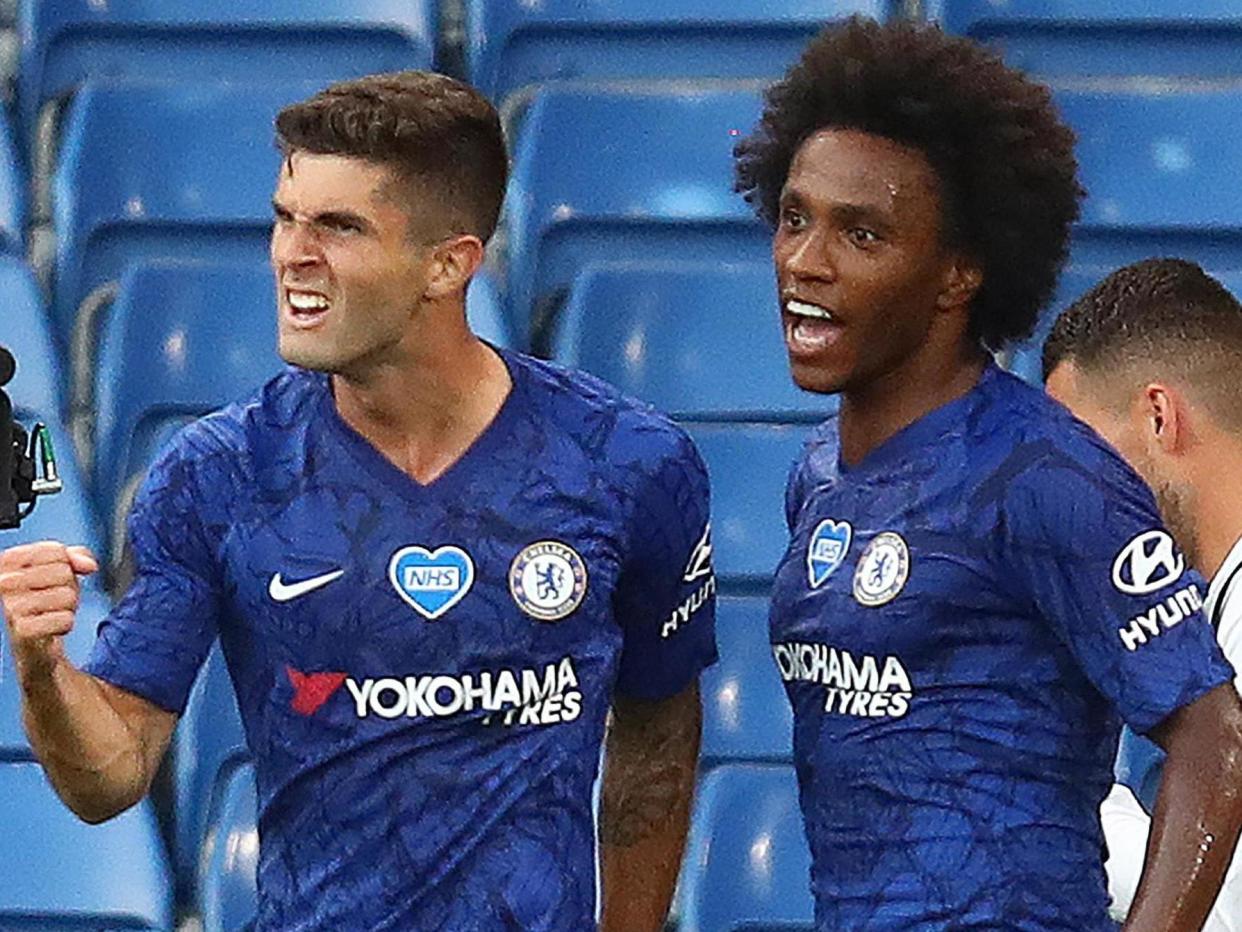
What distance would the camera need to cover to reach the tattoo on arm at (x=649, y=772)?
3922 mm

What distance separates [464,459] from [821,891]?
66 centimetres

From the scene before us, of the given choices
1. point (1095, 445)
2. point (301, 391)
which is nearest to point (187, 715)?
point (301, 391)

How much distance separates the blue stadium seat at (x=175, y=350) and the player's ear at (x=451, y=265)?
163 cm

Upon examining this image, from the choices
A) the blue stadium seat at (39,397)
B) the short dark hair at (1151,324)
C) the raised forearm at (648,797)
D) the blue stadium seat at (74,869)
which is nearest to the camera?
the raised forearm at (648,797)


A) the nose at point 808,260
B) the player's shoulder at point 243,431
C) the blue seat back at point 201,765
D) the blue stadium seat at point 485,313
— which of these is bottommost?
the blue seat back at point 201,765

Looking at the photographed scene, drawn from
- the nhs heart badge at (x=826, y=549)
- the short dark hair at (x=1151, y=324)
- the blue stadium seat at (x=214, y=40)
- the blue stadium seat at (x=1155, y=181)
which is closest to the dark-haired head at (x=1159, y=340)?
the short dark hair at (x=1151, y=324)

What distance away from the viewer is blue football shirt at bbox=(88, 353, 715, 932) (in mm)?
3506

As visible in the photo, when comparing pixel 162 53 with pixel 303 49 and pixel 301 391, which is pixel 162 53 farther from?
pixel 301 391

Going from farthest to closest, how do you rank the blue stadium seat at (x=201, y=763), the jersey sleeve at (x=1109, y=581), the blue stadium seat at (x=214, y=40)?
the blue stadium seat at (x=214, y=40) < the blue stadium seat at (x=201, y=763) < the jersey sleeve at (x=1109, y=581)

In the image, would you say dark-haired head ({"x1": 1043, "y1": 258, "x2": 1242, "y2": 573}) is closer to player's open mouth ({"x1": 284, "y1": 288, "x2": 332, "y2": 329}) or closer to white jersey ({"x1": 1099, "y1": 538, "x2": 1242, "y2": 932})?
white jersey ({"x1": 1099, "y1": 538, "x2": 1242, "y2": 932})

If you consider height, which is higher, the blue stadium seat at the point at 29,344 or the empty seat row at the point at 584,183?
the empty seat row at the point at 584,183

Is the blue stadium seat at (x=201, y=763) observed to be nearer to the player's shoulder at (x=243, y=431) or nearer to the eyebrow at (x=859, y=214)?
the player's shoulder at (x=243, y=431)

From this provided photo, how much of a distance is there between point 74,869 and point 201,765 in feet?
0.83

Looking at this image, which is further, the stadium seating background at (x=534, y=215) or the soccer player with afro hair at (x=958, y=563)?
the stadium seating background at (x=534, y=215)
